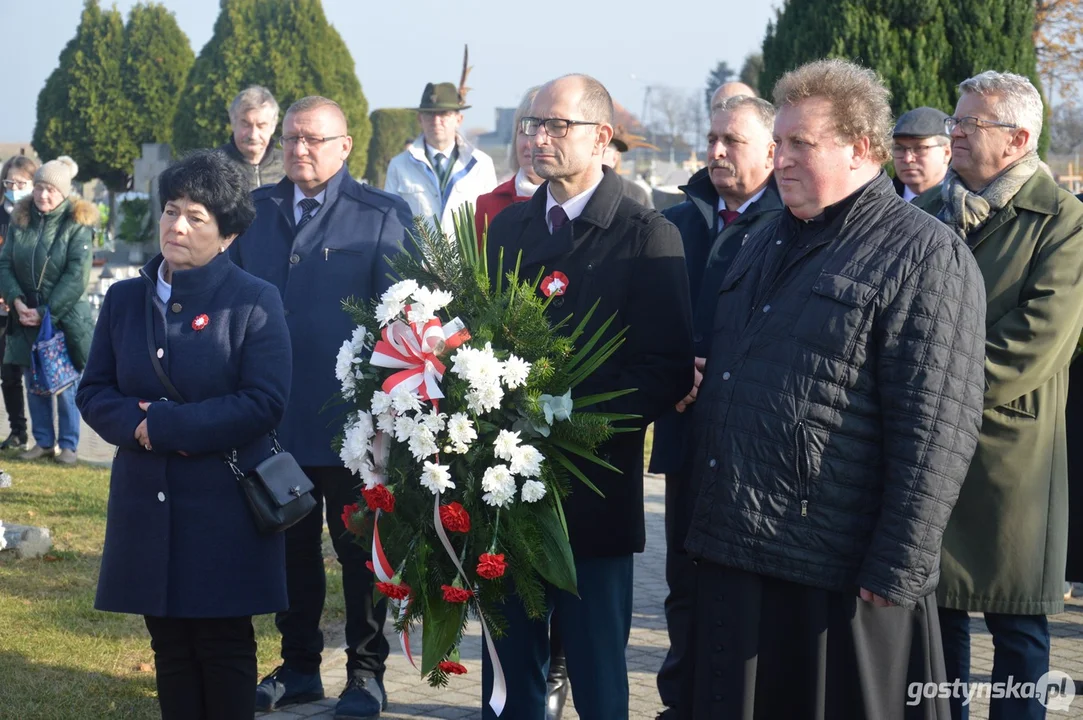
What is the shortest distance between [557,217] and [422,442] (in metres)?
1.00

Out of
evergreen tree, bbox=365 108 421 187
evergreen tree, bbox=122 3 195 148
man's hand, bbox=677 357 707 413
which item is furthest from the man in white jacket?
evergreen tree, bbox=365 108 421 187

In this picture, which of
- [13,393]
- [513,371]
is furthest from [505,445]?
[13,393]

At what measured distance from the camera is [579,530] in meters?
3.81

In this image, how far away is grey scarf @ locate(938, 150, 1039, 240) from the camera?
4.18 metres

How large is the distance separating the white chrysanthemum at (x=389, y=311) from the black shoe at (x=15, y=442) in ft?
26.7

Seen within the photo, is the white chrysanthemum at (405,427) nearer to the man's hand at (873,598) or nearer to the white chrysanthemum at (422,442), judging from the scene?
the white chrysanthemum at (422,442)

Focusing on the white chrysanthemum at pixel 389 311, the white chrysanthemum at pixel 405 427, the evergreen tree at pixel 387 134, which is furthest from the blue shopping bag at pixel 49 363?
the evergreen tree at pixel 387 134

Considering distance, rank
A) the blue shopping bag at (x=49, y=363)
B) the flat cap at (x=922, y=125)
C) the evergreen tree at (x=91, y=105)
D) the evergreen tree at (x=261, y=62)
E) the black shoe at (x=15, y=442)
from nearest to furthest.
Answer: the flat cap at (x=922, y=125), the blue shopping bag at (x=49, y=363), the black shoe at (x=15, y=442), the evergreen tree at (x=261, y=62), the evergreen tree at (x=91, y=105)

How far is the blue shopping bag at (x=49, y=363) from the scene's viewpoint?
980cm

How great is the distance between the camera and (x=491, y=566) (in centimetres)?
342

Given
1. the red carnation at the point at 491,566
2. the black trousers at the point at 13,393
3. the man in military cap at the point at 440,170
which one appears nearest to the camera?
the red carnation at the point at 491,566

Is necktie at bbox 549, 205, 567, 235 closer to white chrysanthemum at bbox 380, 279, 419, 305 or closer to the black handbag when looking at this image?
white chrysanthemum at bbox 380, 279, 419, 305

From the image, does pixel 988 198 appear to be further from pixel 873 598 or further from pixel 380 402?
pixel 380 402

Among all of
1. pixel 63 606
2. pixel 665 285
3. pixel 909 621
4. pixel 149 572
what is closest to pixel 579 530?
pixel 665 285
